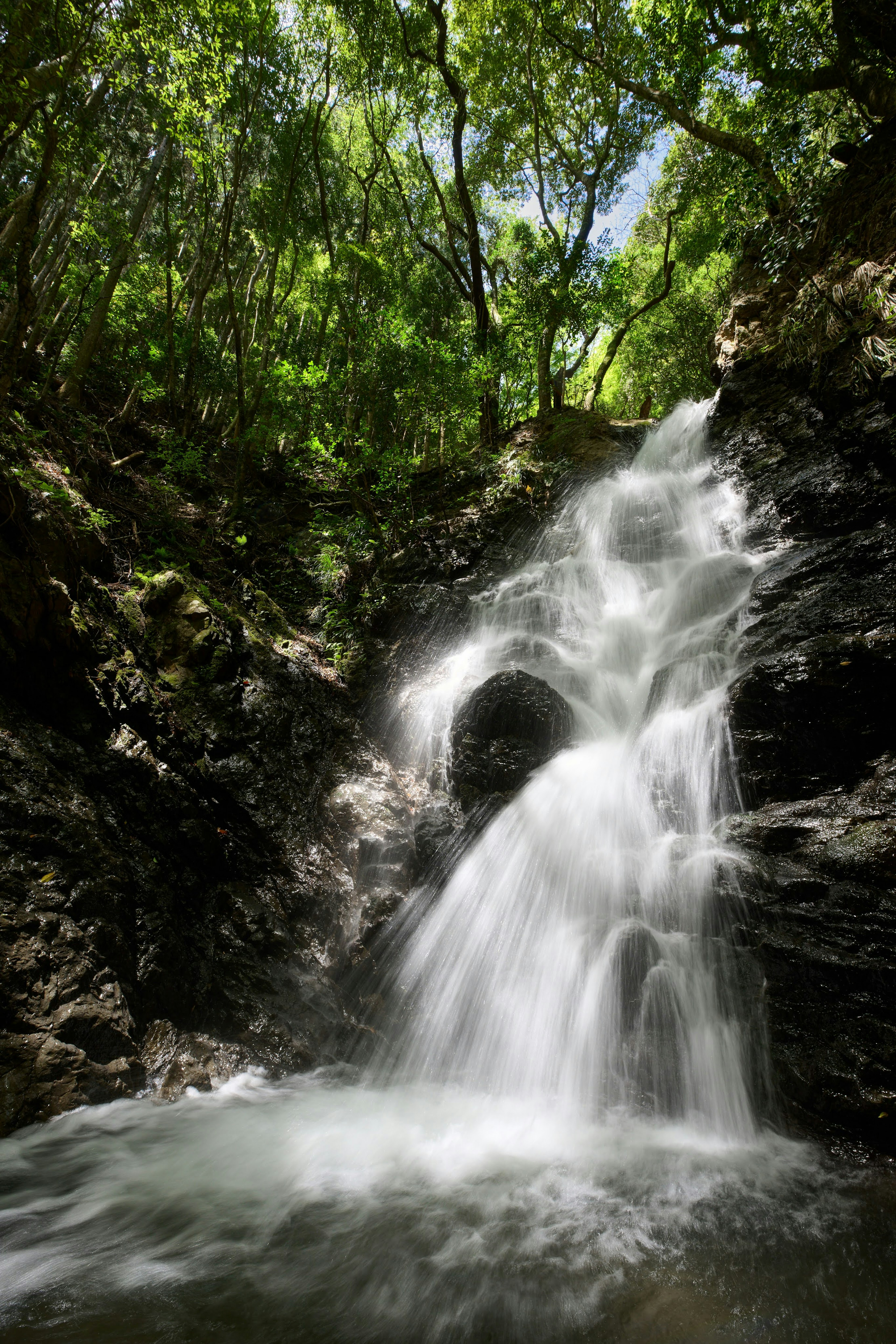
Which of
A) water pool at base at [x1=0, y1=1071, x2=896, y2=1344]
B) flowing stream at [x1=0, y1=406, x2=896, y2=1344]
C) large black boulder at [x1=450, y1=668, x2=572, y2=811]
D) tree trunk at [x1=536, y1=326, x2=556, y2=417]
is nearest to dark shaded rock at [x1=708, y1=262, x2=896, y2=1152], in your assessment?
flowing stream at [x1=0, y1=406, x2=896, y2=1344]

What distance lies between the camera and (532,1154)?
3213 millimetres

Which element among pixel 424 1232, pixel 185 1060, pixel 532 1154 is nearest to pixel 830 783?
pixel 532 1154

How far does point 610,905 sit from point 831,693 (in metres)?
2.43

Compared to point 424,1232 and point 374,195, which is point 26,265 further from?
point 374,195

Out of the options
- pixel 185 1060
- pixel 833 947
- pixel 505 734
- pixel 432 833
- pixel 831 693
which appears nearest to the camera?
pixel 833 947

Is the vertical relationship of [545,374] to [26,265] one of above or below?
above

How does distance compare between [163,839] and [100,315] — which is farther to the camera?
[100,315]

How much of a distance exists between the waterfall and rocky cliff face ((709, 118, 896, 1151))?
1.01 ft

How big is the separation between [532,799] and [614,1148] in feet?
9.60

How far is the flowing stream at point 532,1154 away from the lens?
2082 millimetres

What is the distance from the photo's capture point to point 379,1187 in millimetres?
2895

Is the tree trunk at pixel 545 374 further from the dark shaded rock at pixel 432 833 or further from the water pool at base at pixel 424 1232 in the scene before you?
the water pool at base at pixel 424 1232

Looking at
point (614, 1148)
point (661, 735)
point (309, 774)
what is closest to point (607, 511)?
point (661, 735)

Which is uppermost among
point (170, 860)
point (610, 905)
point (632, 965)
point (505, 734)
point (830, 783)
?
point (505, 734)
